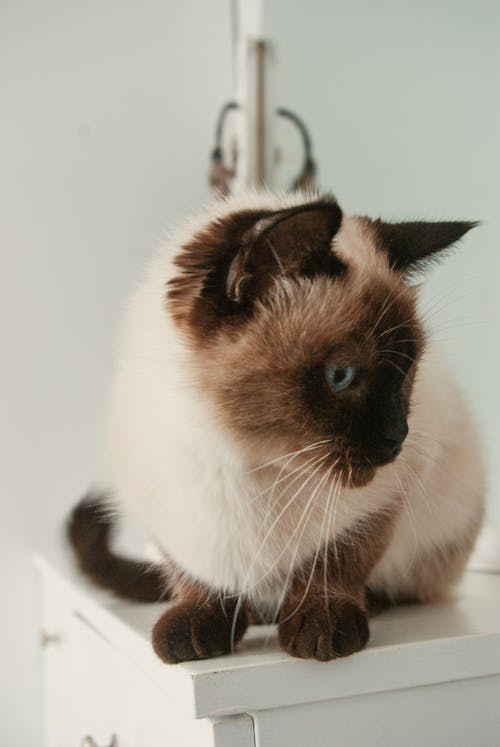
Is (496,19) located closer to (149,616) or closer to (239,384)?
(239,384)

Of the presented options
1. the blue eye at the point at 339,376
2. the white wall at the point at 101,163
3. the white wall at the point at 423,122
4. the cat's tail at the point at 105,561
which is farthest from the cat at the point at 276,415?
the white wall at the point at 101,163

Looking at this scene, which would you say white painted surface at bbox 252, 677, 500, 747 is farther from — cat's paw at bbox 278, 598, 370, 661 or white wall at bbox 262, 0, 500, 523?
white wall at bbox 262, 0, 500, 523

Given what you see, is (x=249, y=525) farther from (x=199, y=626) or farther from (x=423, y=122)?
(x=423, y=122)

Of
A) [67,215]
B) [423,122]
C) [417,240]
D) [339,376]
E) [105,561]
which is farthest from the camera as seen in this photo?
[67,215]

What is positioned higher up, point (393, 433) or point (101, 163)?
point (101, 163)

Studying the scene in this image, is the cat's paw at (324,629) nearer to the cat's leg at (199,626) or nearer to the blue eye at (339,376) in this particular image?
the cat's leg at (199,626)

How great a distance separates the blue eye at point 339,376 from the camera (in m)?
0.68

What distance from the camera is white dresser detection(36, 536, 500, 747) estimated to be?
0.67 m

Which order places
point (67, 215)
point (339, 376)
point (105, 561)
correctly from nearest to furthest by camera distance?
point (339, 376) → point (105, 561) → point (67, 215)

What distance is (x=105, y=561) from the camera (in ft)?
3.72

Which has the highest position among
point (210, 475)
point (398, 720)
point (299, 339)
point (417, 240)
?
point (417, 240)

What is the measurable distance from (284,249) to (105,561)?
2.05ft

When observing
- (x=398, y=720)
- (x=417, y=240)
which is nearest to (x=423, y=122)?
(x=417, y=240)

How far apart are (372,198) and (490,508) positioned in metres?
0.66
